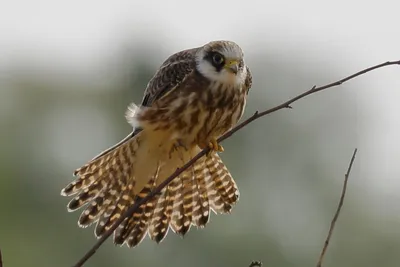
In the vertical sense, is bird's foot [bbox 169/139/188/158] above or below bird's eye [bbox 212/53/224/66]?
below

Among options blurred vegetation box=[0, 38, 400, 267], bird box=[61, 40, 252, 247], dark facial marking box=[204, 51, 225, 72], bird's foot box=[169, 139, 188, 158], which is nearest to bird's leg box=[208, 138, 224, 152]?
bird box=[61, 40, 252, 247]

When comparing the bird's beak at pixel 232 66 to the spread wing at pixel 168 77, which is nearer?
the bird's beak at pixel 232 66

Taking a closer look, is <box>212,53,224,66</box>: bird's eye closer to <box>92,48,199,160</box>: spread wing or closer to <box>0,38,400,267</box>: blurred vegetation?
<box>92,48,199,160</box>: spread wing

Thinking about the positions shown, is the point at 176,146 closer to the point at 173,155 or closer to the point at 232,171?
the point at 173,155

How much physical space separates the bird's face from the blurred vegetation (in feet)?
50.1

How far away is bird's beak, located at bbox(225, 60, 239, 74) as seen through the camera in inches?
326

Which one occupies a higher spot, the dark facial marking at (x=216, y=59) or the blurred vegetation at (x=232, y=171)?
the dark facial marking at (x=216, y=59)

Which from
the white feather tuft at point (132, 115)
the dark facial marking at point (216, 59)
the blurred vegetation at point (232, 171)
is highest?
the dark facial marking at point (216, 59)

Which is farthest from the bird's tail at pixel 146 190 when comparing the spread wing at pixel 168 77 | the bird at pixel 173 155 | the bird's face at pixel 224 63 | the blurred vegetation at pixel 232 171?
the blurred vegetation at pixel 232 171

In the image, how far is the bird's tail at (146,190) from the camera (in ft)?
27.6

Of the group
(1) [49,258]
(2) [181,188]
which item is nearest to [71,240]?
(1) [49,258]

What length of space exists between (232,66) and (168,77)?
1.29 ft

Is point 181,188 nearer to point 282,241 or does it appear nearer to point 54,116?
point 282,241

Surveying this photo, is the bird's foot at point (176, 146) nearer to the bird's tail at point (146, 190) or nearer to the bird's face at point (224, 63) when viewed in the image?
the bird's tail at point (146, 190)
